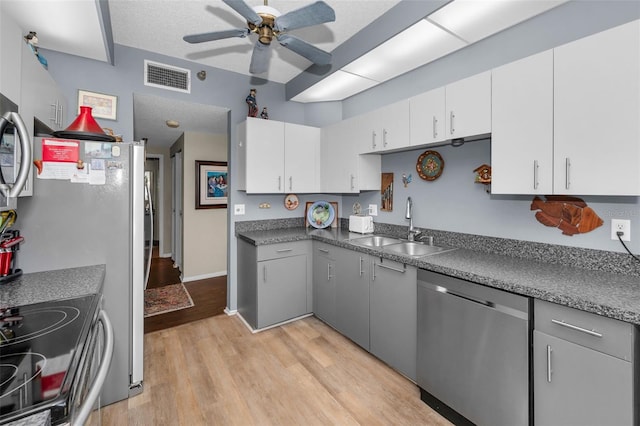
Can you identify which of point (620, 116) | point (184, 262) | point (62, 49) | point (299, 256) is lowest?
point (184, 262)

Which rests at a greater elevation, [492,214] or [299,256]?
[492,214]

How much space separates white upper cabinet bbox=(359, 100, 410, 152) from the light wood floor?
5.89 feet

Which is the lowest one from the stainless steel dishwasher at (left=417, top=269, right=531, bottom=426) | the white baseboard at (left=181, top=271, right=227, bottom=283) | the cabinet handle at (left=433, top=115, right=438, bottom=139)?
the white baseboard at (left=181, top=271, right=227, bottom=283)

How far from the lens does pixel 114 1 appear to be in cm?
195

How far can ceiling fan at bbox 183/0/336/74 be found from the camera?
1.47 m

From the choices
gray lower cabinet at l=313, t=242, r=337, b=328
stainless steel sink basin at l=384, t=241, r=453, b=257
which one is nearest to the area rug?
gray lower cabinet at l=313, t=242, r=337, b=328

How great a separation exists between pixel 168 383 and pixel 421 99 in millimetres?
2812

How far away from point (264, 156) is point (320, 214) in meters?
0.99

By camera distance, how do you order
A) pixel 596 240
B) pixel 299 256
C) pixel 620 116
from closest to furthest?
pixel 620 116 < pixel 596 240 < pixel 299 256

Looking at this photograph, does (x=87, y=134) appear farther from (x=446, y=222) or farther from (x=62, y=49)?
(x=446, y=222)

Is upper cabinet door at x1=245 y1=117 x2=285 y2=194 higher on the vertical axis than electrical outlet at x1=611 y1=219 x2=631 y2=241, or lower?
higher

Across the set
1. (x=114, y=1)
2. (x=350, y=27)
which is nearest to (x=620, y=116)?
(x=350, y=27)

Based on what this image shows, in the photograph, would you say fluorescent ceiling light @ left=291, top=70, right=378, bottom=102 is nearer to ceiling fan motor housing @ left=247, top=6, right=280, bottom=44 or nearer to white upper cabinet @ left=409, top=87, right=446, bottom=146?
white upper cabinet @ left=409, top=87, right=446, bottom=146

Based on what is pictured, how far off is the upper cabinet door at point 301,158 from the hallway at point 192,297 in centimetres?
168
